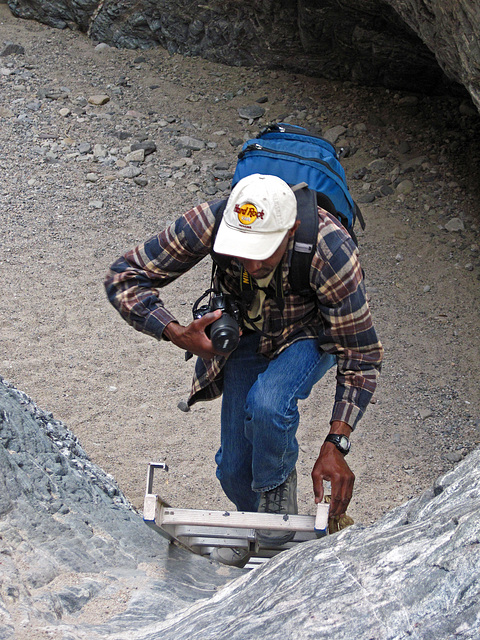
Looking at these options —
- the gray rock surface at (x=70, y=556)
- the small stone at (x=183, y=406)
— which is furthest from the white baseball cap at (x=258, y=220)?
the small stone at (x=183, y=406)

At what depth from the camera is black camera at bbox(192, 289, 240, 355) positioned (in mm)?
2576

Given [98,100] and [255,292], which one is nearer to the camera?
[255,292]

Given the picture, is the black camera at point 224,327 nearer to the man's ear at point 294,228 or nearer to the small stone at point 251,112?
the man's ear at point 294,228

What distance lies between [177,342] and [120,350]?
2.52 metres

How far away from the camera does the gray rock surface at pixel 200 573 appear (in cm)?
154

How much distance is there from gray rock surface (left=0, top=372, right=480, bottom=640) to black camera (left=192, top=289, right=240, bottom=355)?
78 centimetres

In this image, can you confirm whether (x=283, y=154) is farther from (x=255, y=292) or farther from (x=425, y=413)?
(x=425, y=413)

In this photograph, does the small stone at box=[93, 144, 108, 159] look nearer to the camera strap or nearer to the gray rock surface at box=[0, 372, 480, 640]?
the gray rock surface at box=[0, 372, 480, 640]

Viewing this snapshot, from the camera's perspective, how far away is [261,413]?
2.58 metres

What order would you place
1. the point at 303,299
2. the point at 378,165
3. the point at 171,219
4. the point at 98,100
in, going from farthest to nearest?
the point at 98,100, the point at 378,165, the point at 171,219, the point at 303,299

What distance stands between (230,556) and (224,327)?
3.57 feet

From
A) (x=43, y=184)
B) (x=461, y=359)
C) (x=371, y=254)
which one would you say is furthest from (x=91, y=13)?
(x=461, y=359)

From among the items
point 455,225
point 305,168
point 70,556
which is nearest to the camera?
point 70,556

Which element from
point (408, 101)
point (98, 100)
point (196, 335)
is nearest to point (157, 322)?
point (196, 335)
